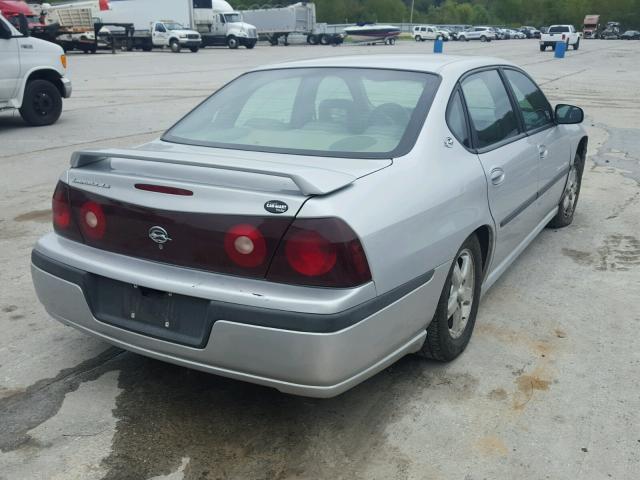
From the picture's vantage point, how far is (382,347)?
264 cm

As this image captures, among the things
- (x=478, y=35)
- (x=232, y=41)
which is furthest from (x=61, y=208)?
(x=478, y=35)

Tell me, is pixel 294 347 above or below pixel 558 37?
above

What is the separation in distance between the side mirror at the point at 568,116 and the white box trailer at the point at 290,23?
49.8 meters

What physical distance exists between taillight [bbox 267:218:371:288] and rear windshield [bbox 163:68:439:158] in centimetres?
66

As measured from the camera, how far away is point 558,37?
43.3 m

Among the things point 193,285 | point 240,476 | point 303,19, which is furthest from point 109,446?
point 303,19

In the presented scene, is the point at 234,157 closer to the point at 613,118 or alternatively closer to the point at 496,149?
the point at 496,149

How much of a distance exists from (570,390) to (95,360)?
237 cm

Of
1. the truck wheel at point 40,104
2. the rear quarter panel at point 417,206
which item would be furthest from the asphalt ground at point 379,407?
the truck wheel at point 40,104

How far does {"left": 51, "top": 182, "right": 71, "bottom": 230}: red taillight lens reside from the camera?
9.83 ft

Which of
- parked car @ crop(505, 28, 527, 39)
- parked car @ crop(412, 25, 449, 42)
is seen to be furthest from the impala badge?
parked car @ crop(505, 28, 527, 39)

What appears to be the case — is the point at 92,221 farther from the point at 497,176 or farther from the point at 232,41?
the point at 232,41

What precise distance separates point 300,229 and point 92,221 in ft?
3.39

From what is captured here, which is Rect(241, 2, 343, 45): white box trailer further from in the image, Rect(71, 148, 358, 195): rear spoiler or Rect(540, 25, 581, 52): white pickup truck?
Rect(71, 148, 358, 195): rear spoiler
